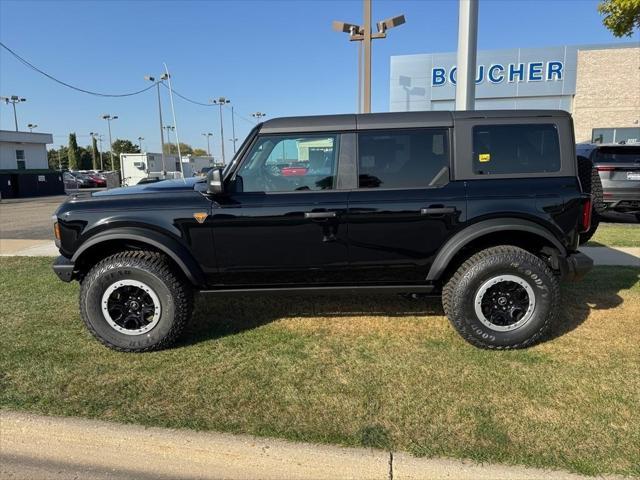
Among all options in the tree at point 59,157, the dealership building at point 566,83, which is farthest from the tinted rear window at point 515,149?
the tree at point 59,157

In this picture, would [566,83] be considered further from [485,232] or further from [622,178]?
[485,232]

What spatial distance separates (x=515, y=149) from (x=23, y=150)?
3637 cm

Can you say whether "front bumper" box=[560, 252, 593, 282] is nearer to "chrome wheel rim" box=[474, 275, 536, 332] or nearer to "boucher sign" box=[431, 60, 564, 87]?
"chrome wheel rim" box=[474, 275, 536, 332]

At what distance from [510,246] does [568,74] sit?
26.2m

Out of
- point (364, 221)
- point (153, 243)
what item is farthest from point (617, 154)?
point (153, 243)

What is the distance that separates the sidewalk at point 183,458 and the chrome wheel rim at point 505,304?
5.07 ft

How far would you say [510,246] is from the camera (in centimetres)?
390

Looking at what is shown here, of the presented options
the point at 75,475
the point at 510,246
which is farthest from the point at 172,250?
the point at 510,246

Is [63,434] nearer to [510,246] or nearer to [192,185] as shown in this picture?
[192,185]

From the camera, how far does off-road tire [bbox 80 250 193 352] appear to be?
12.5ft

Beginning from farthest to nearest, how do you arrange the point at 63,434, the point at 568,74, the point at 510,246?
the point at 568,74, the point at 510,246, the point at 63,434

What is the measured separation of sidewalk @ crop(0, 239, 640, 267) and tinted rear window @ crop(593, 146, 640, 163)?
2.49 m

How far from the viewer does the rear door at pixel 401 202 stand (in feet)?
12.3

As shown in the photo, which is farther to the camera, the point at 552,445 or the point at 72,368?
the point at 72,368
